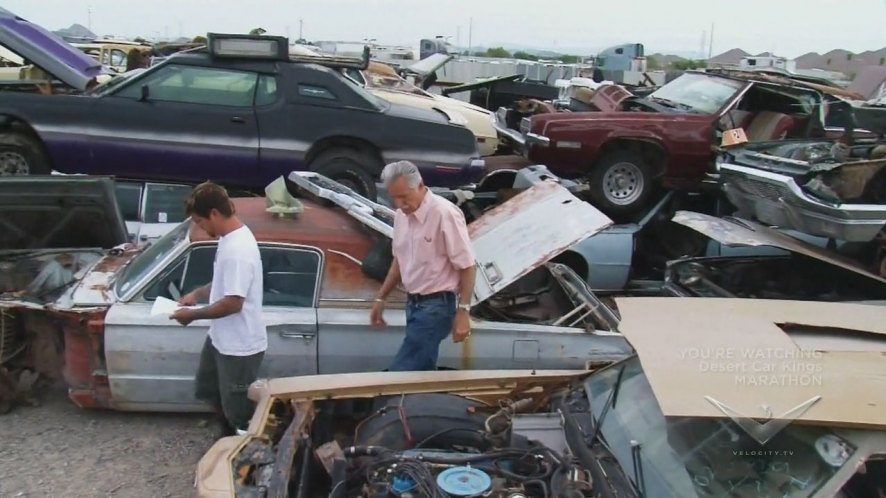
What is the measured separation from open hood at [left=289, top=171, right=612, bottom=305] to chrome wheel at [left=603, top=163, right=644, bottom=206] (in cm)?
342

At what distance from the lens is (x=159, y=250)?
5.12 meters

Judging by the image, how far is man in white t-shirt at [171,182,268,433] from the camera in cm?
396

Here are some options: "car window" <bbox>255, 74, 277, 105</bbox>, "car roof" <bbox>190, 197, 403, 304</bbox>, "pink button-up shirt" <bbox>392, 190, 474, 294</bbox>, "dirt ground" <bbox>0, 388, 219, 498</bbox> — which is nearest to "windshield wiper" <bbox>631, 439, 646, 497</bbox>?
"pink button-up shirt" <bbox>392, 190, 474, 294</bbox>

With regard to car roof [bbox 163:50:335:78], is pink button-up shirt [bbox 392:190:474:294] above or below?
below

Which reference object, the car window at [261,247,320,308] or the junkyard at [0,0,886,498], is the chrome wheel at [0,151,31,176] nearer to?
the junkyard at [0,0,886,498]

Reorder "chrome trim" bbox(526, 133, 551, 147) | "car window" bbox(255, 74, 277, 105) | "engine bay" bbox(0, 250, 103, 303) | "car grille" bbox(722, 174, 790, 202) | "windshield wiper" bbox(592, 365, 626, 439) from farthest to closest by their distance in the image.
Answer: "chrome trim" bbox(526, 133, 551, 147)
"car window" bbox(255, 74, 277, 105)
"car grille" bbox(722, 174, 790, 202)
"engine bay" bbox(0, 250, 103, 303)
"windshield wiper" bbox(592, 365, 626, 439)

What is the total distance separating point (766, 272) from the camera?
6.73 meters

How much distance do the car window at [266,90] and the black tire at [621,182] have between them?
3470 mm

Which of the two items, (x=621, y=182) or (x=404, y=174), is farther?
(x=621, y=182)

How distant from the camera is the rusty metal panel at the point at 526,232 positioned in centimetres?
480

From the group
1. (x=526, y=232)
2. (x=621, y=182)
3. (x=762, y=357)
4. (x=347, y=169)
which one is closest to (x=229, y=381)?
(x=526, y=232)

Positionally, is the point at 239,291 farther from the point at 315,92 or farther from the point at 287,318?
the point at 315,92

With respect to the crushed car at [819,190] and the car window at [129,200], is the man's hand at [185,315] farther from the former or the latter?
the crushed car at [819,190]
